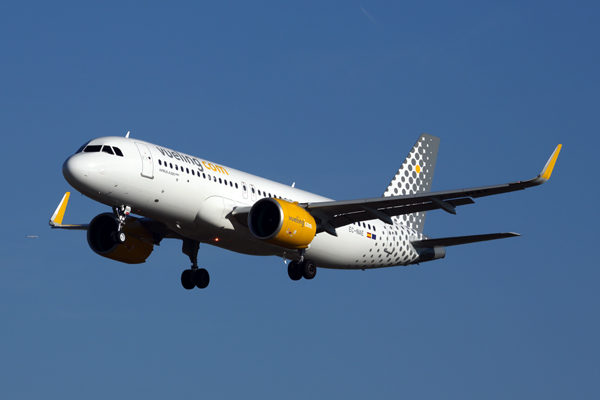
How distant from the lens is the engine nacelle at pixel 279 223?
36094 millimetres

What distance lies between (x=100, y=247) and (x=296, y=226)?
421 inches

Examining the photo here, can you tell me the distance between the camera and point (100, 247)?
41062mm

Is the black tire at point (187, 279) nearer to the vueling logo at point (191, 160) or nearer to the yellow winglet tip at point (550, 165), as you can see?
the vueling logo at point (191, 160)

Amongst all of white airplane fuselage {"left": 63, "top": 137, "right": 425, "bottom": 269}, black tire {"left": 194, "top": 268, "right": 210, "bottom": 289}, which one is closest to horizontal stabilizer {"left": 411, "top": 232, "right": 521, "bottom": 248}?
white airplane fuselage {"left": 63, "top": 137, "right": 425, "bottom": 269}

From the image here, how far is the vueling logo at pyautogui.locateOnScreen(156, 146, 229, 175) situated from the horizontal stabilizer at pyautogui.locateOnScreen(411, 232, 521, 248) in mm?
Result: 12171

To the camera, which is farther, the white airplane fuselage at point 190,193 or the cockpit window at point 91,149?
the cockpit window at point 91,149

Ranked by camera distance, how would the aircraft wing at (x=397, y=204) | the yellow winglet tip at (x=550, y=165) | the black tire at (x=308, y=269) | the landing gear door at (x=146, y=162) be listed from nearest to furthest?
the yellow winglet tip at (x=550, y=165) → the aircraft wing at (x=397, y=204) → the landing gear door at (x=146, y=162) → the black tire at (x=308, y=269)

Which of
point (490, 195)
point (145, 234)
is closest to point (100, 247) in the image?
point (145, 234)

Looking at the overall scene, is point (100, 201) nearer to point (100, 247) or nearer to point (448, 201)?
point (100, 247)

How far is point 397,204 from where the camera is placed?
37.3 m

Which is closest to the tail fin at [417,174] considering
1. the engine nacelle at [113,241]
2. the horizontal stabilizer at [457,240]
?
the horizontal stabilizer at [457,240]

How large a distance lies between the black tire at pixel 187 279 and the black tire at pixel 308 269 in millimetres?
6452

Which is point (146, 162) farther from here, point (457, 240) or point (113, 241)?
point (457, 240)

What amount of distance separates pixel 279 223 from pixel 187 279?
901 cm
